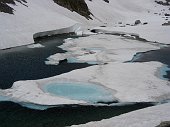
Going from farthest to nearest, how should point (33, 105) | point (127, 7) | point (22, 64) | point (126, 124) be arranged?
1. point (127, 7)
2. point (22, 64)
3. point (33, 105)
4. point (126, 124)

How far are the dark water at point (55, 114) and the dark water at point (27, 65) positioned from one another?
3.97 m

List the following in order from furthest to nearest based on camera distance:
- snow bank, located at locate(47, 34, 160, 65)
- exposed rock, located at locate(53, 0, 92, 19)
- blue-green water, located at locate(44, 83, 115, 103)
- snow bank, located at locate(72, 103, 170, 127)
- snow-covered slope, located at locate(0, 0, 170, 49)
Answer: exposed rock, located at locate(53, 0, 92, 19) → snow-covered slope, located at locate(0, 0, 170, 49) → snow bank, located at locate(47, 34, 160, 65) → blue-green water, located at locate(44, 83, 115, 103) → snow bank, located at locate(72, 103, 170, 127)

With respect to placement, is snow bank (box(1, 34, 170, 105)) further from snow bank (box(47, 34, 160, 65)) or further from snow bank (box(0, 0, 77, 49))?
snow bank (box(0, 0, 77, 49))

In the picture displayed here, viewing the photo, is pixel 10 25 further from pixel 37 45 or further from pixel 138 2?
pixel 138 2

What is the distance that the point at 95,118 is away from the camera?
16.6 metres

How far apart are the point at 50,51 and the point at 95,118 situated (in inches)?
677

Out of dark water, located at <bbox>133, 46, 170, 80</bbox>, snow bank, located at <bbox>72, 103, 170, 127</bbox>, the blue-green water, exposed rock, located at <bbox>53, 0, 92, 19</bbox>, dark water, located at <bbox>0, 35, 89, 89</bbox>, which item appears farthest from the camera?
exposed rock, located at <bbox>53, 0, 92, 19</bbox>

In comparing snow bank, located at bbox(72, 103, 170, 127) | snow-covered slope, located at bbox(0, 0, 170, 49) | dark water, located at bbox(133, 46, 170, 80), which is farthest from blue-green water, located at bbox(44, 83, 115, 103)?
snow-covered slope, located at bbox(0, 0, 170, 49)

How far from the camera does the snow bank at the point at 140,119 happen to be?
13.7 meters

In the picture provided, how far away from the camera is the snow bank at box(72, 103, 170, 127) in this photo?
13.7 meters

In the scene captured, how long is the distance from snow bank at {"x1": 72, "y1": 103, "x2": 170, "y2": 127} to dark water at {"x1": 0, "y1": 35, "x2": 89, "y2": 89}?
8.36 meters

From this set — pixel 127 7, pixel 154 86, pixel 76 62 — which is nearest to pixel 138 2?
pixel 127 7

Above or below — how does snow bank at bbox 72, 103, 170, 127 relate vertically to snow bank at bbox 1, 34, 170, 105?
above

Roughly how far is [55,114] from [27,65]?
1043cm
